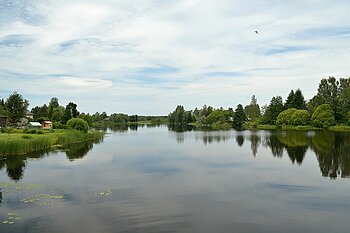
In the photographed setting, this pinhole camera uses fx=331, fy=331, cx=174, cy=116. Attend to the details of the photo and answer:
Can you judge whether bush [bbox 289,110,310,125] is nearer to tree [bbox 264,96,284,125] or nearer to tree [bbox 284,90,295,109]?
tree [bbox 284,90,295,109]

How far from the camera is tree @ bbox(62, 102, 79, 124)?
61094 mm

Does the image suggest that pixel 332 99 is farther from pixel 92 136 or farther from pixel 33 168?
pixel 33 168

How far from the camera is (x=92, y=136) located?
5034 centimetres

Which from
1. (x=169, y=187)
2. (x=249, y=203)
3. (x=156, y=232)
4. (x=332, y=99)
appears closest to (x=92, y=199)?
(x=169, y=187)

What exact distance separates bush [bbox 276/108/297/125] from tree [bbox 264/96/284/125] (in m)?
5.36

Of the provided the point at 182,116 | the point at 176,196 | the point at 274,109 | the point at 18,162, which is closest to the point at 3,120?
the point at 18,162

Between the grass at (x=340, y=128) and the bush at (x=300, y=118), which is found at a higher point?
the bush at (x=300, y=118)

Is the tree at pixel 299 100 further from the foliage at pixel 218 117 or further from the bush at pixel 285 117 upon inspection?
the foliage at pixel 218 117

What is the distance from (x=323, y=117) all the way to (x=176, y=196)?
2438 inches

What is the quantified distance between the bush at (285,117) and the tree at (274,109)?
17.6 ft

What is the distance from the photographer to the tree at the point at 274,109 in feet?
279

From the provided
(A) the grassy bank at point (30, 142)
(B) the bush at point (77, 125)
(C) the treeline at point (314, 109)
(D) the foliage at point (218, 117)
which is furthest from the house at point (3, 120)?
(D) the foliage at point (218, 117)

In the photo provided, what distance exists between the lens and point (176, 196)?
45.4 ft

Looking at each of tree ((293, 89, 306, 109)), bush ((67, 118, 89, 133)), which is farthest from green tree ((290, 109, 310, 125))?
bush ((67, 118, 89, 133))
